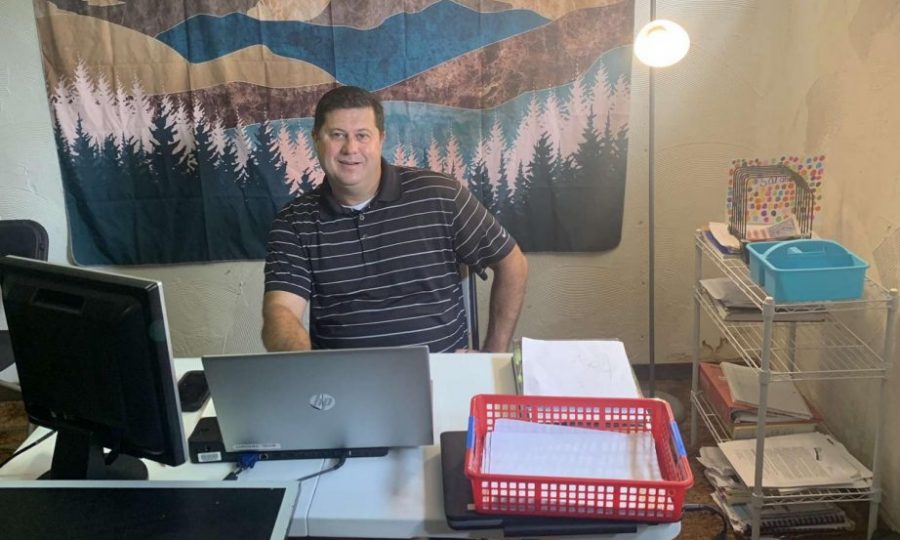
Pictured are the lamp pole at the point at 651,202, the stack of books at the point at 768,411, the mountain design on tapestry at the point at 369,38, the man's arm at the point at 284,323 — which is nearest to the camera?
the man's arm at the point at 284,323

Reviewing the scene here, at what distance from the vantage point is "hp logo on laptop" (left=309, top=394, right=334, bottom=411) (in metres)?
1.23

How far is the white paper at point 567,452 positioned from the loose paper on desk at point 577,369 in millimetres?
169

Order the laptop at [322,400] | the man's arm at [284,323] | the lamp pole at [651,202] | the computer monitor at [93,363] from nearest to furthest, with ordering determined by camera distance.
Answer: the computer monitor at [93,363], the laptop at [322,400], the man's arm at [284,323], the lamp pole at [651,202]

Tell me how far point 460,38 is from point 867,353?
1.63 m

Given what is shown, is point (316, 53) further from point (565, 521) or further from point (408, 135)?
point (565, 521)

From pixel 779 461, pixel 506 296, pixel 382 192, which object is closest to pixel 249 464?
pixel 382 192

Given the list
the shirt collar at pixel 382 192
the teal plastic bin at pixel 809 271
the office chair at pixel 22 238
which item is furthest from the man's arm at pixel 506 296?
the office chair at pixel 22 238

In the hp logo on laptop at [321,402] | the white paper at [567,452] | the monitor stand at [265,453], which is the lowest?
the monitor stand at [265,453]

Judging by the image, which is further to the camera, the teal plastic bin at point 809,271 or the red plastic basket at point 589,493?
the teal plastic bin at point 809,271

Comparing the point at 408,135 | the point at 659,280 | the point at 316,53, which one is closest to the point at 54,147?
the point at 316,53

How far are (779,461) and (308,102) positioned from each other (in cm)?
192

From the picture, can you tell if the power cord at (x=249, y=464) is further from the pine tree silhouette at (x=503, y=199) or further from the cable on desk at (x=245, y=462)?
the pine tree silhouette at (x=503, y=199)

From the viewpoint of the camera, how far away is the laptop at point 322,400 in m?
1.19

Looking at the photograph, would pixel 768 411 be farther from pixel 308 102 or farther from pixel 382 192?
pixel 308 102
